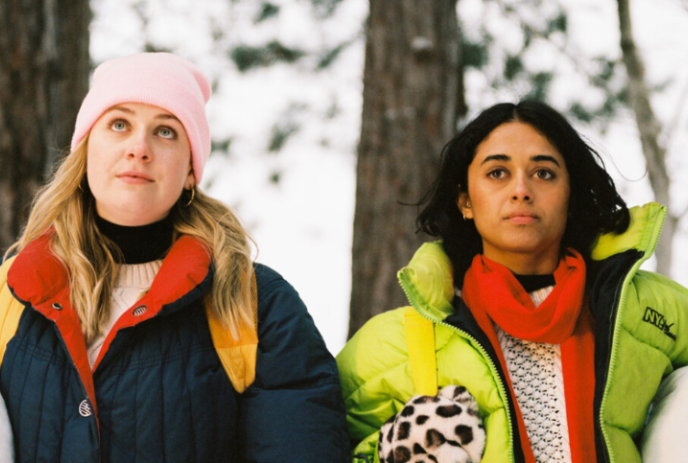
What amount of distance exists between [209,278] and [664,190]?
8093 mm

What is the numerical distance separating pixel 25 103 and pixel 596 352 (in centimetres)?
268

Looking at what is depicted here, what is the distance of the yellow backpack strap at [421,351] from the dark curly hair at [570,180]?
0.41 meters

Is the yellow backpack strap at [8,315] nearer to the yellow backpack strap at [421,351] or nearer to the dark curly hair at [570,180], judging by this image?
the yellow backpack strap at [421,351]

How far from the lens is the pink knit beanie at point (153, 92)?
236cm

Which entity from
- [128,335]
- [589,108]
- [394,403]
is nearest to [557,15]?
[589,108]

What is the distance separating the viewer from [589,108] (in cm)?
740

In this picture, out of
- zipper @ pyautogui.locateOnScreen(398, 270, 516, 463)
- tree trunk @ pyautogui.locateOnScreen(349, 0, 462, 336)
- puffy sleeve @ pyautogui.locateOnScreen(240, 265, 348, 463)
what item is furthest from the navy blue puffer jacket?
tree trunk @ pyautogui.locateOnScreen(349, 0, 462, 336)

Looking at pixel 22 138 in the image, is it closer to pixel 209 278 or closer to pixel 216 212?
pixel 216 212

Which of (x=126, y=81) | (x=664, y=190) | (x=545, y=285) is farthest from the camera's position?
(x=664, y=190)

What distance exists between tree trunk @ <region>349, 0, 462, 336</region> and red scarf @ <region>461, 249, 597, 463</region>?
1272 mm

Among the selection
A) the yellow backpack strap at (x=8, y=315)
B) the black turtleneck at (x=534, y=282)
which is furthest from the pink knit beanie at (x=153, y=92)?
the black turtleneck at (x=534, y=282)

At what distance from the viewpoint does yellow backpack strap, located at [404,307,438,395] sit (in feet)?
7.88

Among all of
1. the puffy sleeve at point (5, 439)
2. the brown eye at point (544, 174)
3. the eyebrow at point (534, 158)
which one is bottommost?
the puffy sleeve at point (5, 439)

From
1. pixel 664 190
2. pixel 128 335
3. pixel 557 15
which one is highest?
pixel 557 15
